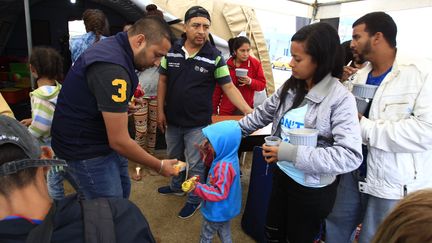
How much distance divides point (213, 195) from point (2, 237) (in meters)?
1.23

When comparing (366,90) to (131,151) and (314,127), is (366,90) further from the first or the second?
(131,151)

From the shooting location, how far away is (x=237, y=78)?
350 cm

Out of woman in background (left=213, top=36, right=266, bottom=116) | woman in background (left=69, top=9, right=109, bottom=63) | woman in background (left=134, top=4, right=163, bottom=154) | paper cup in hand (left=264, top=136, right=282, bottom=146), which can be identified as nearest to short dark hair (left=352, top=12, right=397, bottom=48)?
paper cup in hand (left=264, top=136, right=282, bottom=146)

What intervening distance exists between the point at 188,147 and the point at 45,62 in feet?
4.58

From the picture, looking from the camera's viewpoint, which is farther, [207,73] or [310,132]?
[207,73]

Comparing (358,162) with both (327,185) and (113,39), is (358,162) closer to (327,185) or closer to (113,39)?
(327,185)

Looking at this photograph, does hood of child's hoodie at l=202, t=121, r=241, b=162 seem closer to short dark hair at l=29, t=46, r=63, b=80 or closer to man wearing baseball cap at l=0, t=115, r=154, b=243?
man wearing baseball cap at l=0, t=115, r=154, b=243

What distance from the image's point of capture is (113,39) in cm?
165

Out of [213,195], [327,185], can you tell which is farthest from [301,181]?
[213,195]

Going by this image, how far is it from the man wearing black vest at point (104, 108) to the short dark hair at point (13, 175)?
0.65 meters

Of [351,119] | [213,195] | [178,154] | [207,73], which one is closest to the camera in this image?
[351,119]

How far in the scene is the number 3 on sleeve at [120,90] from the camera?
1462mm

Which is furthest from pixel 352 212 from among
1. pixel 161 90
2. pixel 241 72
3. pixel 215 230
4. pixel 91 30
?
pixel 91 30

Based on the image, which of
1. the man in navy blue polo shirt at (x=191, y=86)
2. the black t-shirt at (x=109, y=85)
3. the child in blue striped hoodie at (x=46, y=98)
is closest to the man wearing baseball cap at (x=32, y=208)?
the black t-shirt at (x=109, y=85)
